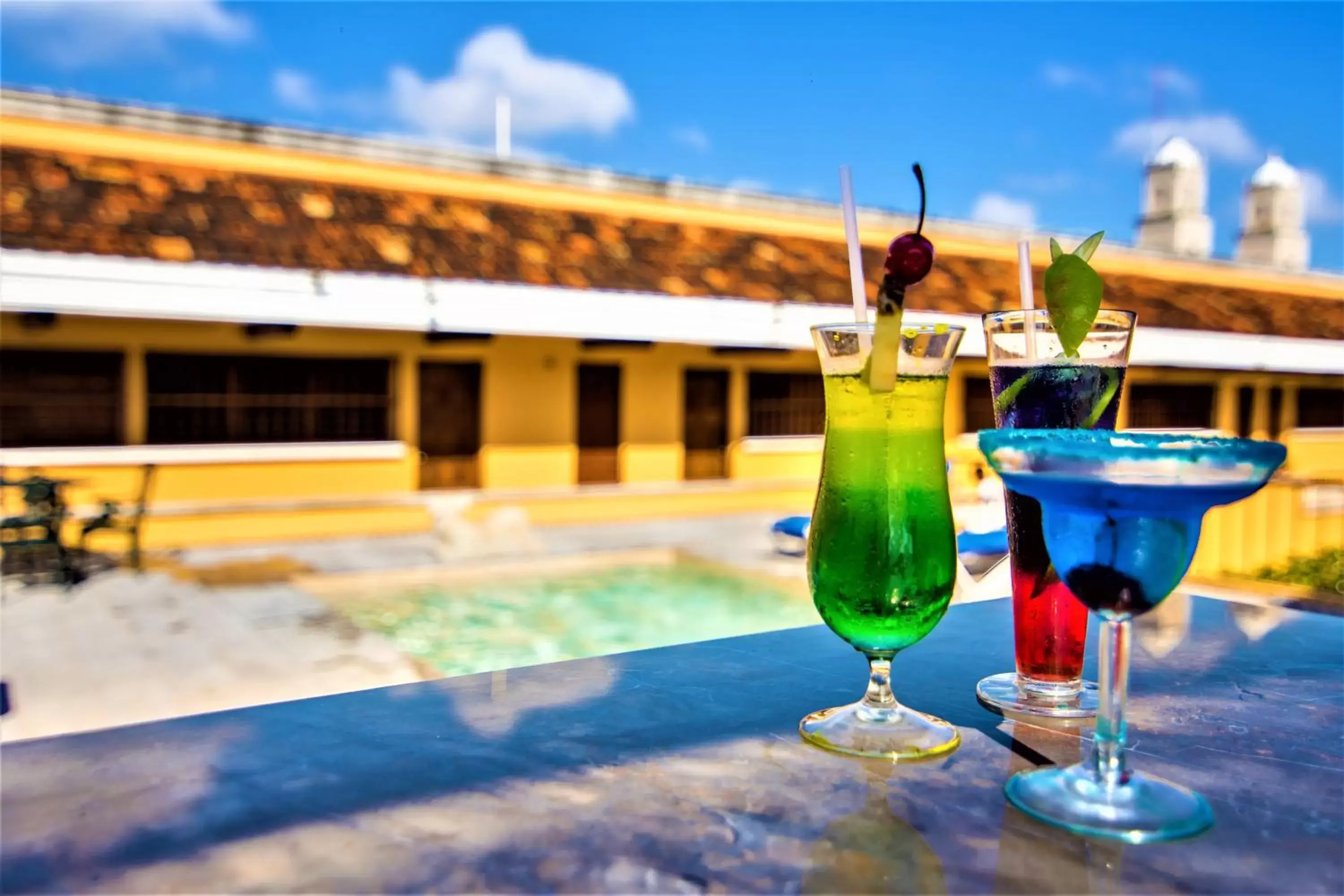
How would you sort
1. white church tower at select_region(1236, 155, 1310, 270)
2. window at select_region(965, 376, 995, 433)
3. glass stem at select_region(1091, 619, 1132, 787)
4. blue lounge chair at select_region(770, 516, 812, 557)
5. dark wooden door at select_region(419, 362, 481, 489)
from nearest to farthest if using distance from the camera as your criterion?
glass stem at select_region(1091, 619, 1132, 787)
blue lounge chair at select_region(770, 516, 812, 557)
dark wooden door at select_region(419, 362, 481, 489)
window at select_region(965, 376, 995, 433)
white church tower at select_region(1236, 155, 1310, 270)

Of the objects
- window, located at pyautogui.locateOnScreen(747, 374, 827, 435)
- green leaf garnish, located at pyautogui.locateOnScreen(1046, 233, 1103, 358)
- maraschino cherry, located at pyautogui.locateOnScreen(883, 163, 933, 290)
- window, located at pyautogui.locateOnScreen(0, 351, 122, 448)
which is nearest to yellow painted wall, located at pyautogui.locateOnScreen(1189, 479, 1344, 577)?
green leaf garnish, located at pyautogui.locateOnScreen(1046, 233, 1103, 358)

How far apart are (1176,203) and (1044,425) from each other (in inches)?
675

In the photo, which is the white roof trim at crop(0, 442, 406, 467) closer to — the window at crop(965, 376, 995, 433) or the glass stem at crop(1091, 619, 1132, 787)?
the window at crop(965, 376, 995, 433)

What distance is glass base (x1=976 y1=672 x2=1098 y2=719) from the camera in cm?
101

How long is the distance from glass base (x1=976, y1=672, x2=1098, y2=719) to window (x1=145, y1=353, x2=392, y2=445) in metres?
8.76

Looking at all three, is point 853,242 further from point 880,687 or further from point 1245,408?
point 1245,408

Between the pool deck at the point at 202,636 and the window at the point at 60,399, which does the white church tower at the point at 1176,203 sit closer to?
the pool deck at the point at 202,636

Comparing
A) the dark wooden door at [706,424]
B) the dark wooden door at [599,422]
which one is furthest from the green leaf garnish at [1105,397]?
the dark wooden door at [706,424]

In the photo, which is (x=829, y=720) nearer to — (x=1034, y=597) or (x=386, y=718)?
(x=1034, y=597)

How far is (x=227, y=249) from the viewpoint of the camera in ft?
25.2

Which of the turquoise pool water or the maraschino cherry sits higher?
the maraschino cherry

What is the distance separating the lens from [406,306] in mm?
8133

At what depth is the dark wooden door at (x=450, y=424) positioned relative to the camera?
993 cm

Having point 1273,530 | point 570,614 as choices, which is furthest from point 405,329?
point 1273,530
